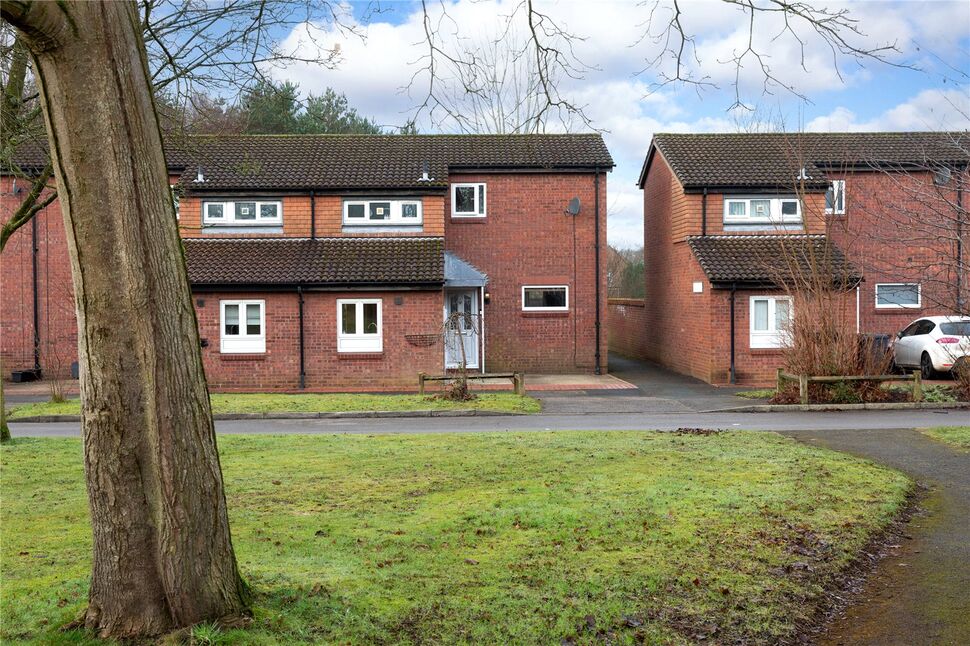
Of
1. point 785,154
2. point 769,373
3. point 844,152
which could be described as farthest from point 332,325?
point 844,152

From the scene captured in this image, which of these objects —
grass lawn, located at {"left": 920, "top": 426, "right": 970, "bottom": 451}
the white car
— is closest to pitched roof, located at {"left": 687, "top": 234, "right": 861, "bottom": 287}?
the white car

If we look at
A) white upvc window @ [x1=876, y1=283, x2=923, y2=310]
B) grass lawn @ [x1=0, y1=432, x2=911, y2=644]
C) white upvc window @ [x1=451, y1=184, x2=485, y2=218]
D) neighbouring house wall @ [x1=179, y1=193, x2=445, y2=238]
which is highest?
white upvc window @ [x1=451, y1=184, x2=485, y2=218]

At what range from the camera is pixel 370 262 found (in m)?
25.7

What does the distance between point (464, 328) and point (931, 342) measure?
41.6 ft

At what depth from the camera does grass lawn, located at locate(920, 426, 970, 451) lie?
13.0 m

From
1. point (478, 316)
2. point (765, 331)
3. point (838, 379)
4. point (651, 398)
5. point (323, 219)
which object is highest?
point (323, 219)

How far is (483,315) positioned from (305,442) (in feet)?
47.2

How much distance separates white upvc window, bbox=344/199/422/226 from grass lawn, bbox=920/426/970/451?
16345 millimetres

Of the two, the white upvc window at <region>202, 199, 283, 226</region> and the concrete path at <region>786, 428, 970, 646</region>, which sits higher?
the white upvc window at <region>202, 199, 283, 226</region>

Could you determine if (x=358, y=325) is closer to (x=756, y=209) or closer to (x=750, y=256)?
(x=750, y=256)

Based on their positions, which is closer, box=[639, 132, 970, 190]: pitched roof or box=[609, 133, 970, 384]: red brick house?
box=[609, 133, 970, 384]: red brick house

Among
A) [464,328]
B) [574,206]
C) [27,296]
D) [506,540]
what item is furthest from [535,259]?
[506,540]

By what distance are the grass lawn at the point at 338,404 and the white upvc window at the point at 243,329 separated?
4225 millimetres

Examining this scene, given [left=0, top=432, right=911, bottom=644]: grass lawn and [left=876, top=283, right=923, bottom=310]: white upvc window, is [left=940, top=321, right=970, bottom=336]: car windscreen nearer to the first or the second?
[left=876, top=283, right=923, bottom=310]: white upvc window
